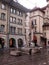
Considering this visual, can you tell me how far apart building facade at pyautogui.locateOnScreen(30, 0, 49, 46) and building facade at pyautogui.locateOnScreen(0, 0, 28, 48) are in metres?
7.22

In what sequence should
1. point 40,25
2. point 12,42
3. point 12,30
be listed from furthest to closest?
point 40,25 → point 12,42 → point 12,30

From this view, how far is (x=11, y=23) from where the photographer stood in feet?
129

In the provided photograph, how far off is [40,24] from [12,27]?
1435 cm

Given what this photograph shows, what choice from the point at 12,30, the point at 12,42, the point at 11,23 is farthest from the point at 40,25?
the point at 11,23

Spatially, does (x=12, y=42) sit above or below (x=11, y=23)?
below

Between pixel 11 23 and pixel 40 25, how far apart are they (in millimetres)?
14839

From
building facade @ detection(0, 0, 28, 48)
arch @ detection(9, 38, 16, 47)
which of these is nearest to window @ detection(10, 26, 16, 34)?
building facade @ detection(0, 0, 28, 48)

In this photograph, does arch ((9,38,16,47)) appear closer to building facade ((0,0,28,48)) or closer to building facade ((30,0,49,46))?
building facade ((0,0,28,48))

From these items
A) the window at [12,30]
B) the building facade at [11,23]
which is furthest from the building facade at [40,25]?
the window at [12,30]

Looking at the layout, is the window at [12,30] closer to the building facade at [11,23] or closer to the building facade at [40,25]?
the building facade at [11,23]

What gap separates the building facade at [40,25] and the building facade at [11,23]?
7.22 metres

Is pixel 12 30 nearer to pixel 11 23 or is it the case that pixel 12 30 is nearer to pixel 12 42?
pixel 11 23

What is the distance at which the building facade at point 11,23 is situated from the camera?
36.4 m

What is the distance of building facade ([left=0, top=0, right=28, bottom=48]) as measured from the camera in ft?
119
